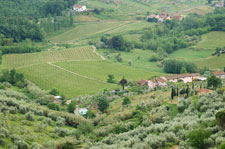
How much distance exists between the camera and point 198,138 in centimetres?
2892

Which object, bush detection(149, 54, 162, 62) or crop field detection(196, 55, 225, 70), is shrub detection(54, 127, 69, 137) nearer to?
crop field detection(196, 55, 225, 70)

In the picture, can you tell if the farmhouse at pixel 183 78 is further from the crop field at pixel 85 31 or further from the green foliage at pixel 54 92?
the crop field at pixel 85 31

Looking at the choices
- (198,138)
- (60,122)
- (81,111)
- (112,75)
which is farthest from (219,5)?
(198,138)

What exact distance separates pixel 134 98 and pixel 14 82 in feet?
82.4

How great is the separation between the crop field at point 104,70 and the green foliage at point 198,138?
147 feet

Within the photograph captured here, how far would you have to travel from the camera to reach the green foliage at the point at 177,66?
84.1m

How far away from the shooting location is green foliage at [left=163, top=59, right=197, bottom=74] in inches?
3312

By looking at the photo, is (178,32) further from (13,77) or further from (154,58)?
(13,77)

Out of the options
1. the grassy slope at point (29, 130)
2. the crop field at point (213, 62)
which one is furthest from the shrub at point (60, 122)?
the crop field at point (213, 62)

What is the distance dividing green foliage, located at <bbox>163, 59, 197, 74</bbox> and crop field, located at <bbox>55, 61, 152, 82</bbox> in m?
6.98

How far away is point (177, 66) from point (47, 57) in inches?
1248

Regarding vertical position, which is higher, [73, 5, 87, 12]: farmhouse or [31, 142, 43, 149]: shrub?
[73, 5, 87, 12]: farmhouse

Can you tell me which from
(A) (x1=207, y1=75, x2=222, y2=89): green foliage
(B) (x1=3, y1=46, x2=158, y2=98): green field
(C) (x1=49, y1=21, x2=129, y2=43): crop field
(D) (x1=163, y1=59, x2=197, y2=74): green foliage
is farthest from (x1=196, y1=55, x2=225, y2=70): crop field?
(C) (x1=49, y1=21, x2=129, y2=43): crop field

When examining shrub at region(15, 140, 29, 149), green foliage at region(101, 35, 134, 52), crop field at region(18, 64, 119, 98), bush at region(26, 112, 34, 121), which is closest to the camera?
shrub at region(15, 140, 29, 149)
